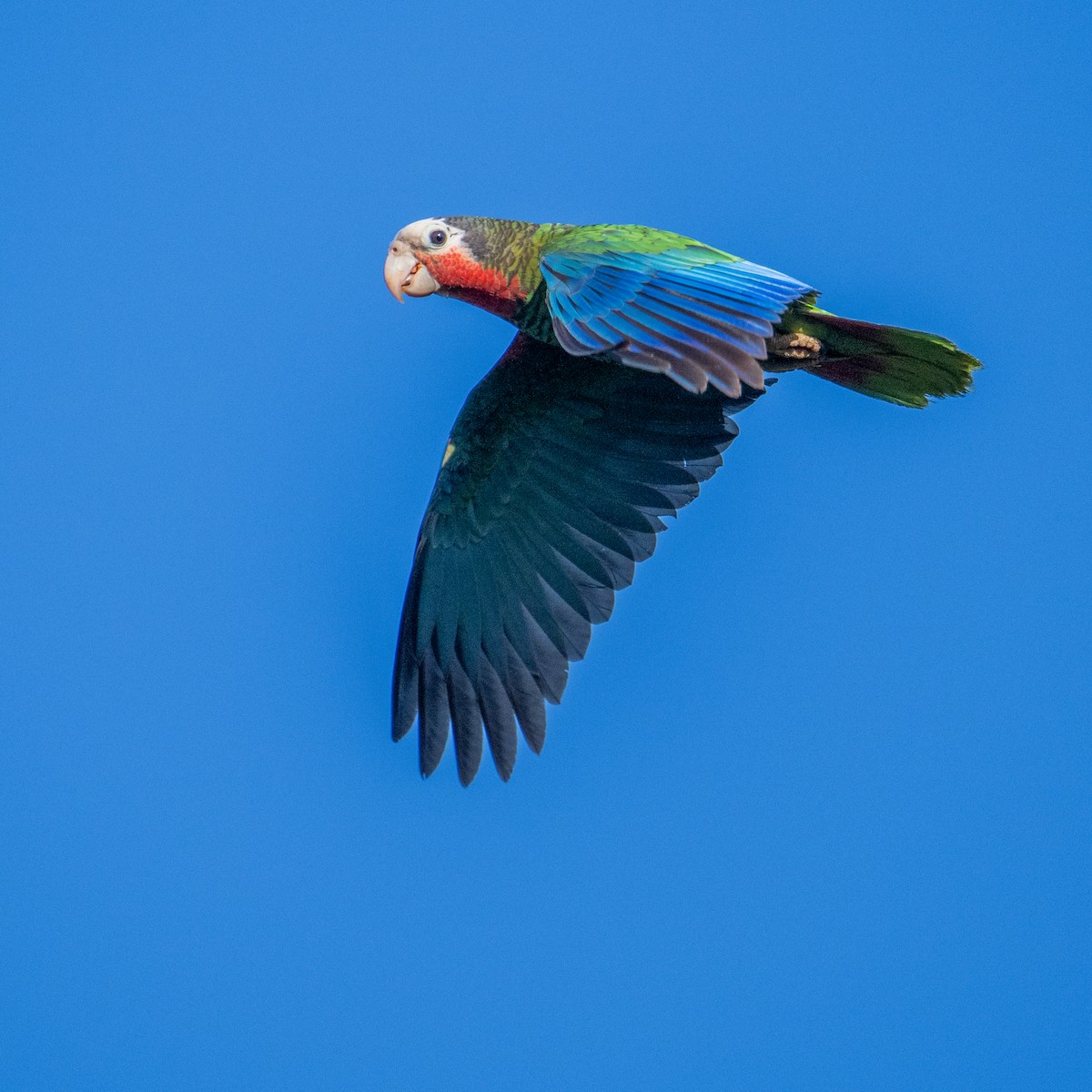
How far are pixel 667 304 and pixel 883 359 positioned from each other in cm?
144

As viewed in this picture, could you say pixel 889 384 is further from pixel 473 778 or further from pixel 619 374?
pixel 473 778

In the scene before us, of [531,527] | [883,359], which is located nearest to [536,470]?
[531,527]

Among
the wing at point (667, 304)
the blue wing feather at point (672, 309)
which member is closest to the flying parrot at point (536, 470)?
the wing at point (667, 304)

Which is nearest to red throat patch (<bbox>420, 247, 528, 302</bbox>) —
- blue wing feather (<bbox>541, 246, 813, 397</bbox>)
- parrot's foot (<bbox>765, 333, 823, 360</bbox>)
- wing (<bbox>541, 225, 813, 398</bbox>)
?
wing (<bbox>541, 225, 813, 398</bbox>)

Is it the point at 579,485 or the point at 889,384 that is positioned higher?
the point at 889,384

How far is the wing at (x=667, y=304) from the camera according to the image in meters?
5.21

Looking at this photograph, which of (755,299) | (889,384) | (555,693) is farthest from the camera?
(555,693)

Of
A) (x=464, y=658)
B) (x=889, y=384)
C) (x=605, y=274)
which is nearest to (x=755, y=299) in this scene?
(x=605, y=274)

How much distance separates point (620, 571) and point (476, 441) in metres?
0.94

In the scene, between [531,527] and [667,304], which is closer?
[667,304]

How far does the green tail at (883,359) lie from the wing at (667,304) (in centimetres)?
33

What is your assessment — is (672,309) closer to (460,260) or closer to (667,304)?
(667,304)

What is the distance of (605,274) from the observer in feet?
18.7

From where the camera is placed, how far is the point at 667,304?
5.46 metres
